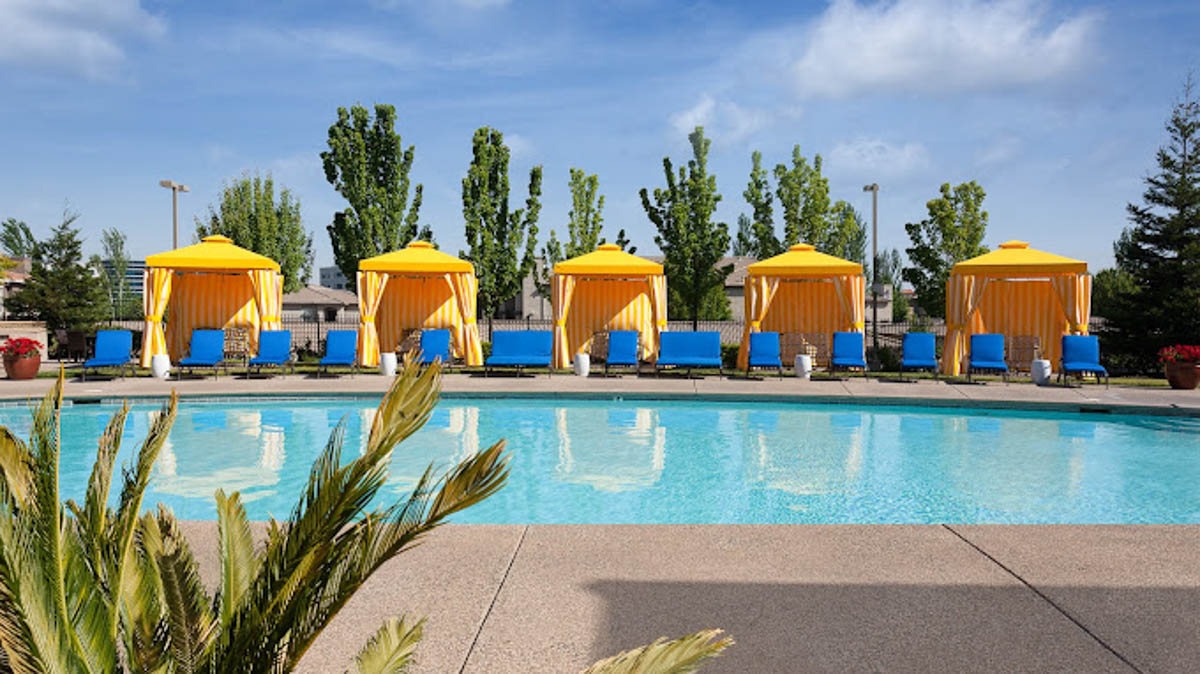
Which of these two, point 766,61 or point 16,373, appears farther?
point 16,373

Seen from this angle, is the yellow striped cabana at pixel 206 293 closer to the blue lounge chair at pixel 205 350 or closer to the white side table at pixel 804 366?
the blue lounge chair at pixel 205 350

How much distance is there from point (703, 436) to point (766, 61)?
5635 mm

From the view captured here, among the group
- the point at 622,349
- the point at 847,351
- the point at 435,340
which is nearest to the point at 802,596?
the point at 847,351

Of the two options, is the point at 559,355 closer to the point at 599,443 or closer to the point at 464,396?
the point at 464,396

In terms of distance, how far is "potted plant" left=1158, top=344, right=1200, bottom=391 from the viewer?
14.0m

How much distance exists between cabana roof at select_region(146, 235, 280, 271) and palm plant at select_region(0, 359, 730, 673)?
15485 mm

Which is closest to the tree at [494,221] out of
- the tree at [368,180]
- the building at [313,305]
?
the tree at [368,180]

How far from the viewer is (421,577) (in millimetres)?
4027

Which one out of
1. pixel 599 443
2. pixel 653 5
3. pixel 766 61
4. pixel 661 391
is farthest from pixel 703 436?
pixel 653 5

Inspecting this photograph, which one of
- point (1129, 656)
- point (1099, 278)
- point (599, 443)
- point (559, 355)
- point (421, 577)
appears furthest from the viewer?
point (1099, 278)

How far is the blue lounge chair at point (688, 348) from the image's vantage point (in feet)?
52.7

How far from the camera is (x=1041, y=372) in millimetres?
14664

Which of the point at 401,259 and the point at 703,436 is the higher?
the point at 401,259

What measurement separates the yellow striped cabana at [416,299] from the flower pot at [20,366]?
630cm
